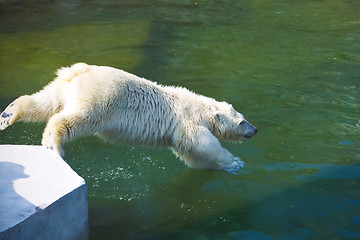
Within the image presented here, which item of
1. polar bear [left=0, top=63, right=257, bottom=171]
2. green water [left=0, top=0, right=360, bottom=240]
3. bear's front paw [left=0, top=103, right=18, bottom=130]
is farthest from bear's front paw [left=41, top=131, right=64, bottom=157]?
green water [left=0, top=0, right=360, bottom=240]

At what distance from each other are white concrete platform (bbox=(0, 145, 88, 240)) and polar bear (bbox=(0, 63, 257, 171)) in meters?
0.70

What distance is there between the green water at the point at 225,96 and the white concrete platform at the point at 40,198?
0.64 meters

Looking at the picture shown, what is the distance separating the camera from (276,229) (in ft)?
14.8

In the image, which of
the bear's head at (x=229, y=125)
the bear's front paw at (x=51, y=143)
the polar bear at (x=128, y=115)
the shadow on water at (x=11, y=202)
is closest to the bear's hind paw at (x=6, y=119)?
the polar bear at (x=128, y=115)

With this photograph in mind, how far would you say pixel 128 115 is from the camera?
5051mm

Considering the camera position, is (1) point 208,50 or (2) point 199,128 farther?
(1) point 208,50

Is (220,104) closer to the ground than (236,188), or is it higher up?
higher up

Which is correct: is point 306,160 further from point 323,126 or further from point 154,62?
point 154,62

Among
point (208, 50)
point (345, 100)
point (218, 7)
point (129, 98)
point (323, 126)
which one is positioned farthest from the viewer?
point (218, 7)

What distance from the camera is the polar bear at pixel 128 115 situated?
4742 mm

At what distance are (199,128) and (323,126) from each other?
6.36 ft

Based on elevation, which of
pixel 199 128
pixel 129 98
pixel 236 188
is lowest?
pixel 236 188

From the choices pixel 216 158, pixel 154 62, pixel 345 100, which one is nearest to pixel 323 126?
pixel 345 100

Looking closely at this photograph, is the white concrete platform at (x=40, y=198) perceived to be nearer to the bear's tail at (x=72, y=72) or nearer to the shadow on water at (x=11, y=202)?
the shadow on water at (x=11, y=202)
